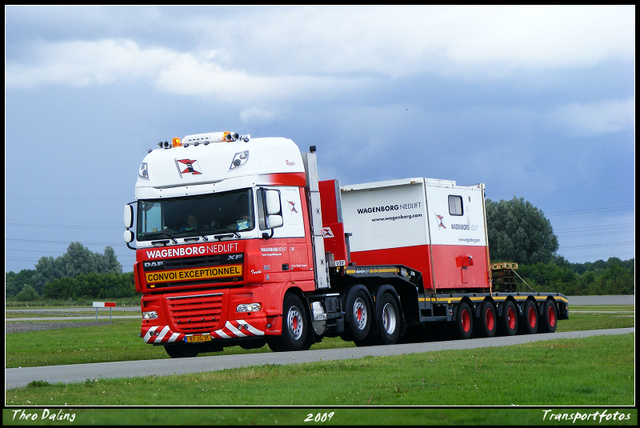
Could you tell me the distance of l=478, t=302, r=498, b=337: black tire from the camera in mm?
24875

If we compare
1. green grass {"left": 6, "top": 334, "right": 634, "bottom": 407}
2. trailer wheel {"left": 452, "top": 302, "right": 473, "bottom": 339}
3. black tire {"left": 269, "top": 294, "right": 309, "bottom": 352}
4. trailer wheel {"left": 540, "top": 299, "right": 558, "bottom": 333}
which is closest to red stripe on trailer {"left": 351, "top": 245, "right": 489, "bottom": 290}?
trailer wheel {"left": 452, "top": 302, "right": 473, "bottom": 339}

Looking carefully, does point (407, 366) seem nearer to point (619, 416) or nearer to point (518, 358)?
point (518, 358)

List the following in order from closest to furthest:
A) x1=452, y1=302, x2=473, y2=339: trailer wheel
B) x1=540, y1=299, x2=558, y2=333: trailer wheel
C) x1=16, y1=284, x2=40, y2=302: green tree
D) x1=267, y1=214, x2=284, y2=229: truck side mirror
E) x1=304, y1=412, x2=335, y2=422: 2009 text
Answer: x1=304, y1=412, x2=335, y2=422: 2009 text → x1=267, y1=214, x2=284, y2=229: truck side mirror → x1=452, y1=302, x2=473, y2=339: trailer wheel → x1=540, y1=299, x2=558, y2=333: trailer wheel → x1=16, y1=284, x2=40, y2=302: green tree

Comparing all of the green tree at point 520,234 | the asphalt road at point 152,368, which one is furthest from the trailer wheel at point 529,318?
the green tree at point 520,234

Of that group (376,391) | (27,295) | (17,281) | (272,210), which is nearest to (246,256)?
(272,210)

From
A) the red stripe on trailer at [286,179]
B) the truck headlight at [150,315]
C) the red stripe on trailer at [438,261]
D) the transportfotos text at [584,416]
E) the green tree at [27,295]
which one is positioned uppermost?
the red stripe on trailer at [286,179]

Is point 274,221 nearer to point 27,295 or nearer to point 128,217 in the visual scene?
point 128,217

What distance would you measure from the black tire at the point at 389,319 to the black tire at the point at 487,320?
3.80m

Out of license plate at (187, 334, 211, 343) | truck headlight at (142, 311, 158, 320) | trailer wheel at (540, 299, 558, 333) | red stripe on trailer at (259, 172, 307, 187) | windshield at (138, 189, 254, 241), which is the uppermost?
red stripe on trailer at (259, 172, 307, 187)

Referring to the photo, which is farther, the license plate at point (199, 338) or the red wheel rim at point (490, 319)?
the red wheel rim at point (490, 319)

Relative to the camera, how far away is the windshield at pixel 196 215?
56.9ft

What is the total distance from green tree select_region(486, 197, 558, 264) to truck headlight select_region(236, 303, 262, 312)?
6692 cm

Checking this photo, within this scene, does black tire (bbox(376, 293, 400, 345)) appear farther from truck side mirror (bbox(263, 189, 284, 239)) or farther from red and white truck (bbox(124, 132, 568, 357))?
truck side mirror (bbox(263, 189, 284, 239))

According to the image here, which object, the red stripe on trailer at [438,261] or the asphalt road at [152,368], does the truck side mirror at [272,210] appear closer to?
the asphalt road at [152,368]
